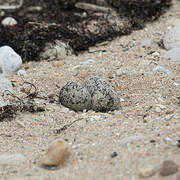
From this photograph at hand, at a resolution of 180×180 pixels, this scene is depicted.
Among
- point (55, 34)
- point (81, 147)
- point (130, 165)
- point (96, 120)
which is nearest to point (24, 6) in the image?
point (55, 34)

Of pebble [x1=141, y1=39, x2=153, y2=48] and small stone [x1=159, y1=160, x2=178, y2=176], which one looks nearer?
small stone [x1=159, y1=160, x2=178, y2=176]

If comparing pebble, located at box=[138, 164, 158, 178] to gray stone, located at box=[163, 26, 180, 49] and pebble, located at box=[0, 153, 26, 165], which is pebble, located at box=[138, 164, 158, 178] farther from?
gray stone, located at box=[163, 26, 180, 49]

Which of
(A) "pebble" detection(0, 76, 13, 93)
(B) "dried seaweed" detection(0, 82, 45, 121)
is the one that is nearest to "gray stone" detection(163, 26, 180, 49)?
(B) "dried seaweed" detection(0, 82, 45, 121)

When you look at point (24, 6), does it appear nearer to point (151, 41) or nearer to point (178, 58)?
point (151, 41)

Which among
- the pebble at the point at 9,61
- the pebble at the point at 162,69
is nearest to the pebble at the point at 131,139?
the pebble at the point at 162,69

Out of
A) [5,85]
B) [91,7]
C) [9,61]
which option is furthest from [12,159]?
[91,7]

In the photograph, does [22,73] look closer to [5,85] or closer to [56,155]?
[5,85]
